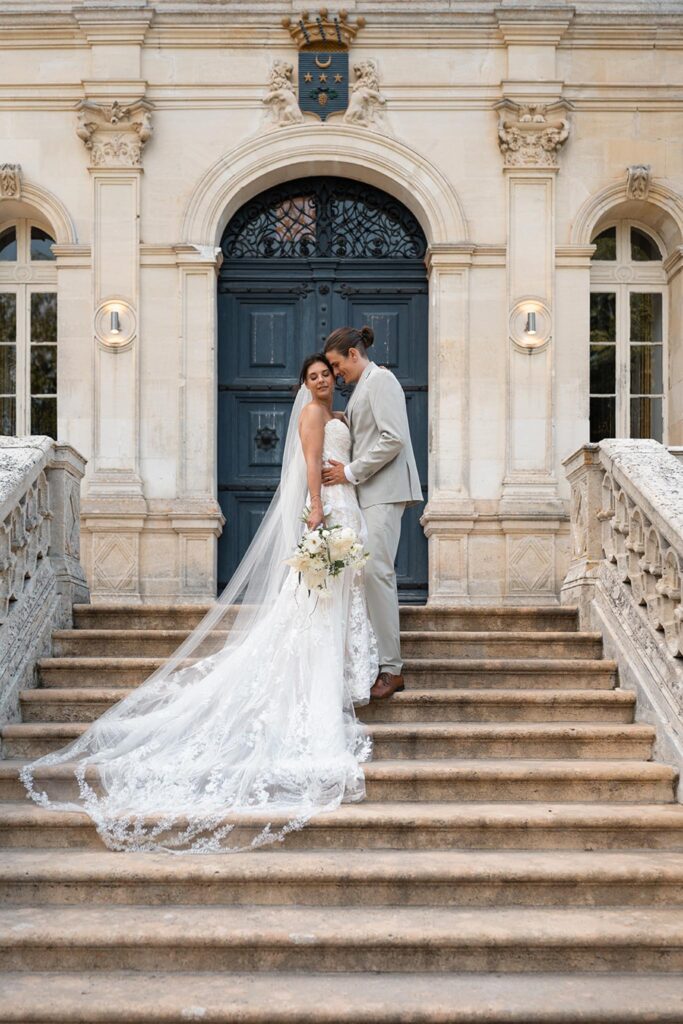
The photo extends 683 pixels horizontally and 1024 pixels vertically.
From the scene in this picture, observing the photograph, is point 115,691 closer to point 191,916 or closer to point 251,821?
point 251,821

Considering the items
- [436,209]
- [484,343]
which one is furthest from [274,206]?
[484,343]

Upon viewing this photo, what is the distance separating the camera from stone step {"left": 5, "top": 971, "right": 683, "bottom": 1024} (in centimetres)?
425

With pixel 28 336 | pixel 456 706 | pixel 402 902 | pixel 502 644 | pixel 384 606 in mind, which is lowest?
pixel 402 902

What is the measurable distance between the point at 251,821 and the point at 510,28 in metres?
7.91

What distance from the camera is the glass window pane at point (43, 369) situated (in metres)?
11.3

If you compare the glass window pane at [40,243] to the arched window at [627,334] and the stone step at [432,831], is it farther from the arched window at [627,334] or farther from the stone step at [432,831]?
the stone step at [432,831]

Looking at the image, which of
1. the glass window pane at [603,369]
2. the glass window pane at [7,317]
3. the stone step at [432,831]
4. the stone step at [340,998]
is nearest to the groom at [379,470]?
the stone step at [432,831]

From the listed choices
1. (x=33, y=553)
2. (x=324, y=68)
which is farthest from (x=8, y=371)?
(x=33, y=553)

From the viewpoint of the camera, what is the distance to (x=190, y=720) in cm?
600

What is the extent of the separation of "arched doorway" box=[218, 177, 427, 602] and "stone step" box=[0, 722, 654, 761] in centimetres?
475

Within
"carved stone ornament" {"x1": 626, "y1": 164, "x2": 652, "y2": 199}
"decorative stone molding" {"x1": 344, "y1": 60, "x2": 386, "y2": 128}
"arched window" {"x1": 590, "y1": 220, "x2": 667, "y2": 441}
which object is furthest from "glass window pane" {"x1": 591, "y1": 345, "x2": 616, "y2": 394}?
"decorative stone molding" {"x1": 344, "y1": 60, "x2": 386, "y2": 128}

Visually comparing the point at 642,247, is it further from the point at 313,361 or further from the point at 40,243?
the point at 313,361

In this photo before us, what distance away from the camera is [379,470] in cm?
670

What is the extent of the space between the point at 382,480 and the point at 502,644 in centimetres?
134
